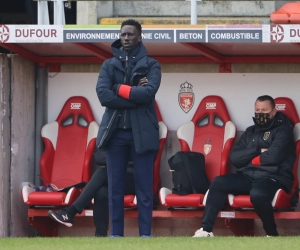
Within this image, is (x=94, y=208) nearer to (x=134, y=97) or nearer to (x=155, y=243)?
(x=134, y=97)

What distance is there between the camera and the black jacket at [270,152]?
12.1 m

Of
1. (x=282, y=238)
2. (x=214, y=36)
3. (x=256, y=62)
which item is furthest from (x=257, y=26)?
(x=282, y=238)

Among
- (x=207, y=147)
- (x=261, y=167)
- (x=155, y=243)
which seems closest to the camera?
(x=155, y=243)

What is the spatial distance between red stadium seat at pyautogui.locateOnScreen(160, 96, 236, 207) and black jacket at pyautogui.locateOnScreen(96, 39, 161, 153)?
83.2 inches

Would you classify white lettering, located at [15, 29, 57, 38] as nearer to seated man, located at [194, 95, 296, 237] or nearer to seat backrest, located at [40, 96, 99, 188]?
seat backrest, located at [40, 96, 99, 188]

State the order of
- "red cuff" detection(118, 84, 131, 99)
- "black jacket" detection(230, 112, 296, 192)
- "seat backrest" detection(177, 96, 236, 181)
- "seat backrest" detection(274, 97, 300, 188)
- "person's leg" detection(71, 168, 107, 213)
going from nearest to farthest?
"red cuff" detection(118, 84, 131, 99) < "black jacket" detection(230, 112, 296, 192) < "person's leg" detection(71, 168, 107, 213) < "seat backrest" detection(274, 97, 300, 188) < "seat backrest" detection(177, 96, 236, 181)

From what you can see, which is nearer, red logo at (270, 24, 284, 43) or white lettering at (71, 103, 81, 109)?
red logo at (270, 24, 284, 43)

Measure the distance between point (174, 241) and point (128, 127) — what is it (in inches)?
46.5

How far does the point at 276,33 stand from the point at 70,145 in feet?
9.57

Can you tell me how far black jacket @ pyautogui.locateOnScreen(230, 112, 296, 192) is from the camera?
12.1m

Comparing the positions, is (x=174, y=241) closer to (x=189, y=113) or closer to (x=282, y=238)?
(x=282, y=238)

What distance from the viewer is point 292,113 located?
12766 millimetres

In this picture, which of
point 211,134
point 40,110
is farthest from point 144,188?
point 40,110

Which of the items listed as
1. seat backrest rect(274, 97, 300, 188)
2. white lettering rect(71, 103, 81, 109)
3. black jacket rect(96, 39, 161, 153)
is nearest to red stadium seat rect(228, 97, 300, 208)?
seat backrest rect(274, 97, 300, 188)
